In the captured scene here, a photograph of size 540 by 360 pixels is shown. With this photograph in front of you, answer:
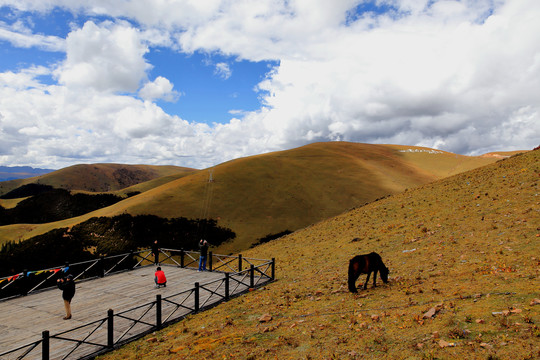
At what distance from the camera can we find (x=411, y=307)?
10250 millimetres

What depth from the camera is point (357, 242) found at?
27.0m

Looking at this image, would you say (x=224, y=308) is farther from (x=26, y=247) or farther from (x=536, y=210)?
(x=26, y=247)

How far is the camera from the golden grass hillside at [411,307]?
7.69 meters

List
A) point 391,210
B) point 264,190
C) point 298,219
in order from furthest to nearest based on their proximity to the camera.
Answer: point 264,190 < point 298,219 < point 391,210

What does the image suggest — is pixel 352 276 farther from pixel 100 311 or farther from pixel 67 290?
pixel 67 290

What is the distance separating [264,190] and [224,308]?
66476 millimetres

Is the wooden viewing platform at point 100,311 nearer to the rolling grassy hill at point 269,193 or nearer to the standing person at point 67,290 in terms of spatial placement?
the standing person at point 67,290

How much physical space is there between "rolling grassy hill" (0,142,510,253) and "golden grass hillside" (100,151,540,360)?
4159 centimetres

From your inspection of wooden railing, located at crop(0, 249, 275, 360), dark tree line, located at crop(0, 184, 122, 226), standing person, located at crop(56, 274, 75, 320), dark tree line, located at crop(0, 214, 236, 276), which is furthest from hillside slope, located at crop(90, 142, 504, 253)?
standing person, located at crop(56, 274, 75, 320)

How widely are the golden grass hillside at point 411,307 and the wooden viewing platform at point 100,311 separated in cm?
96

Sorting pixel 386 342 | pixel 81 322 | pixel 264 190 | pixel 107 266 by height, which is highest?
pixel 264 190

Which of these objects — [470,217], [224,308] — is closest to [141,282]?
[224,308]

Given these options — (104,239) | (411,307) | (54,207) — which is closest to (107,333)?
(411,307)

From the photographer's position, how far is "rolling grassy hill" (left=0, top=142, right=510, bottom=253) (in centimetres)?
6669
